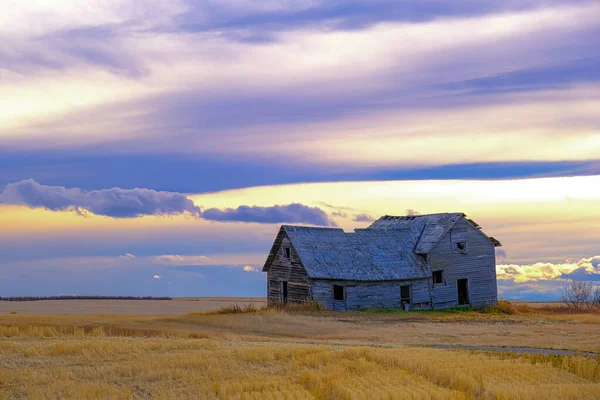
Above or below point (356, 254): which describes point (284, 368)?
below

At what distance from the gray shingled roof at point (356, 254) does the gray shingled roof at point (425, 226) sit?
0.73 metres

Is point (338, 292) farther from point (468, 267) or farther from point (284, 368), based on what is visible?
point (284, 368)

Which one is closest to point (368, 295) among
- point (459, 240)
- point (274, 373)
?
point (459, 240)

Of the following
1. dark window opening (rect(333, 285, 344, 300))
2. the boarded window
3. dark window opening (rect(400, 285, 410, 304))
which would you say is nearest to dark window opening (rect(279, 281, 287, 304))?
dark window opening (rect(333, 285, 344, 300))

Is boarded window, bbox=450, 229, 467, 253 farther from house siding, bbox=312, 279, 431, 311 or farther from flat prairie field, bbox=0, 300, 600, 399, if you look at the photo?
flat prairie field, bbox=0, 300, 600, 399

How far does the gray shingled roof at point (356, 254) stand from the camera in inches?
1921

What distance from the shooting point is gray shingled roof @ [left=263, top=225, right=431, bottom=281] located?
48.8 m

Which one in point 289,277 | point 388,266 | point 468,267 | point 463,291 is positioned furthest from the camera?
point 463,291

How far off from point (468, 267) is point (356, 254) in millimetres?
8482

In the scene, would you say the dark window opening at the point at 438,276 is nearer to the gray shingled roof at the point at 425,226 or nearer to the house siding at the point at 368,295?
the house siding at the point at 368,295

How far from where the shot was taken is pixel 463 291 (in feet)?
178

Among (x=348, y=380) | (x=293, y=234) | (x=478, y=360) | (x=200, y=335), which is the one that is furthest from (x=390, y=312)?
(x=348, y=380)

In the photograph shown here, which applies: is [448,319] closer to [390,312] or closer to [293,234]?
[390,312]

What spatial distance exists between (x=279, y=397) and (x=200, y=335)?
15.6 meters
